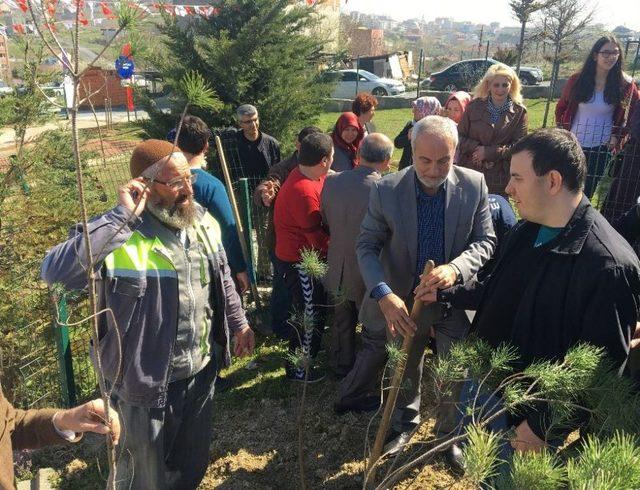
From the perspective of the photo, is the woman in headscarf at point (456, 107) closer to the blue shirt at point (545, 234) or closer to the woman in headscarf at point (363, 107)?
the woman in headscarf at point (363, 107)

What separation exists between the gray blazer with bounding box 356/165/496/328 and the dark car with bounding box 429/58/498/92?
1673 centimetres

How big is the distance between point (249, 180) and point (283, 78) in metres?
3.16

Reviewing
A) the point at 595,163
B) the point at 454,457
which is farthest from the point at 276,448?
the point at 595,163

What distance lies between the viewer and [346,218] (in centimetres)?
325

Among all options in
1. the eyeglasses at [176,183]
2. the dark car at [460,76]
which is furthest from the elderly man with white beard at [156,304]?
the dark car at [460,76]

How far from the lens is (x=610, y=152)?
4.66m

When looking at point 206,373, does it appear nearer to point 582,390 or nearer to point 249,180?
point 582,390

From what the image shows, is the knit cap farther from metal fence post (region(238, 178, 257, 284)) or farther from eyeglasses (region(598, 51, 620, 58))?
eyeglasses (region(598, 51, 620, 58))

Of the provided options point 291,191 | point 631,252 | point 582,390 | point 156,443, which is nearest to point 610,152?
point 291,191

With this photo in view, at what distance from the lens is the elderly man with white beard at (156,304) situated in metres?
2.02

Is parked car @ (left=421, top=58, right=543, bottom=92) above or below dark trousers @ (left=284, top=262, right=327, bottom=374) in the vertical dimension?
above

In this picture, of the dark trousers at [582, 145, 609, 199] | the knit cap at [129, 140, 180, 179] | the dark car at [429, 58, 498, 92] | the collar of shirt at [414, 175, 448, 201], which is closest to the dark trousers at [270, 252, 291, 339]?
the collar of shirt at [414, 175, 448, 201]

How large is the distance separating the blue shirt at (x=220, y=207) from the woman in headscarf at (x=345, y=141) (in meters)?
1.38

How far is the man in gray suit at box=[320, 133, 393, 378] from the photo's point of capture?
10.5 ft
